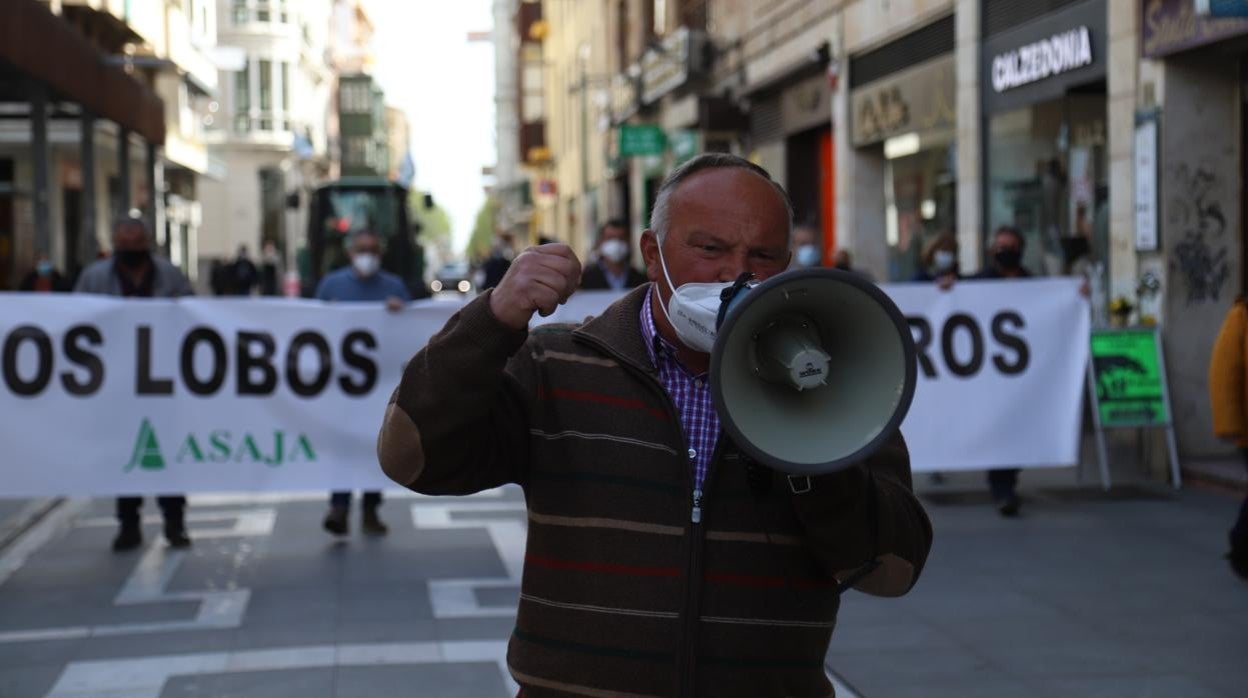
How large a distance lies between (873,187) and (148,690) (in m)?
15.7

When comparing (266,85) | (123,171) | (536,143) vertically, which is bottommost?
(123,171)

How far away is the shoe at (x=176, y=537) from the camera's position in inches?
378

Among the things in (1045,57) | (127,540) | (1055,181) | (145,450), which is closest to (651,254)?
(145,450)

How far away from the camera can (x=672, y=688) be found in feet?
8.36

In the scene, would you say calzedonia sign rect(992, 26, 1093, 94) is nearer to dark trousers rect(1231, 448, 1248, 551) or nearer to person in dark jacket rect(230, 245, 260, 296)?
dark trousers rect(1231, 448, 1248, 551)

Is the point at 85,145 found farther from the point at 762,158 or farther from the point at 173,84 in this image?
the point at 173,84

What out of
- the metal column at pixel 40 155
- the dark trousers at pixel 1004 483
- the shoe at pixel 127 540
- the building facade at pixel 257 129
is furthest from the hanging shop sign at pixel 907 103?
the building facade at pixel 257 129

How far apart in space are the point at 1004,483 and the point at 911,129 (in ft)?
29.0

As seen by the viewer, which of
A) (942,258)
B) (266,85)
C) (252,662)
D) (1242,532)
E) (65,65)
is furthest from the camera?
(266,85)

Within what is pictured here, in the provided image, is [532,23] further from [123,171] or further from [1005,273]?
[1005,273]

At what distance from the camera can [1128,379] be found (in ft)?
38.1

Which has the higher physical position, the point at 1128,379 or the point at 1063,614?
the point at 1128,379

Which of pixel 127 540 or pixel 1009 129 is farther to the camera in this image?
pixel 1009 129

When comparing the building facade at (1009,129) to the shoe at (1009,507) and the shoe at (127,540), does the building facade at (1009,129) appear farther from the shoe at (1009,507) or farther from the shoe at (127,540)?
the shoe at (127,540)
